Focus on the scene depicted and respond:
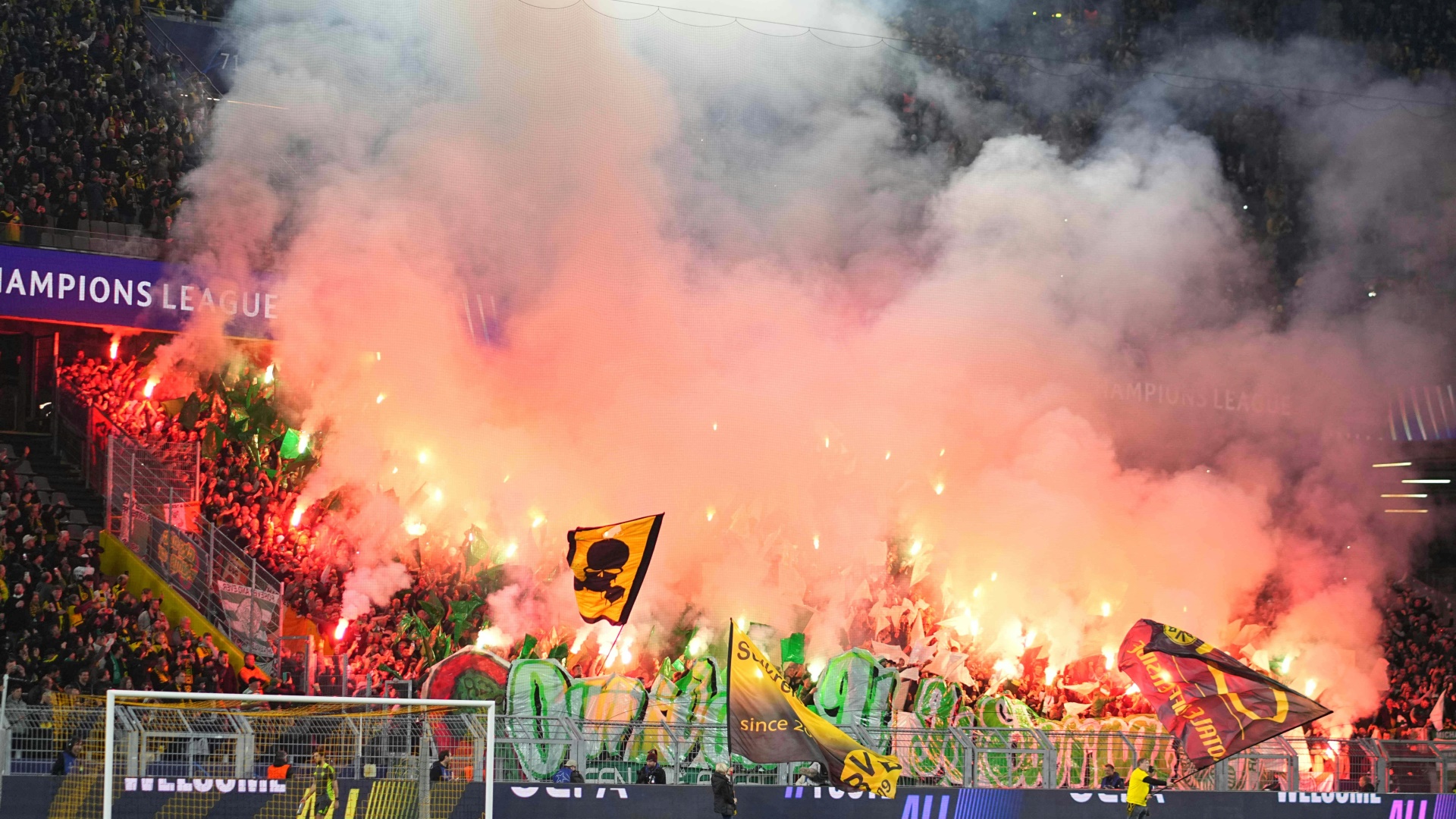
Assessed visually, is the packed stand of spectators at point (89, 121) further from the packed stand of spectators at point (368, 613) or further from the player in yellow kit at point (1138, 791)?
the player in yellow kit at point (1138, 791)

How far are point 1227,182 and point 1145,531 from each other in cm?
627

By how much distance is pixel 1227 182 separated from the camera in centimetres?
2570

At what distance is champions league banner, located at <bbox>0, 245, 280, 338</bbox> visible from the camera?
56.4ft

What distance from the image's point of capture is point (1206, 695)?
1456cm

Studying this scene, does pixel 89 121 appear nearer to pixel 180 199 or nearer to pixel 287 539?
pixel 180 199

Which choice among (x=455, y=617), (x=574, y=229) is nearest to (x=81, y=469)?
(x=455, y=617)

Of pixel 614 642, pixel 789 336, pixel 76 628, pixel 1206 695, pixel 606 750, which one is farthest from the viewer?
pixel 789 336

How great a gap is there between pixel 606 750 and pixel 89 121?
1062 centimetres

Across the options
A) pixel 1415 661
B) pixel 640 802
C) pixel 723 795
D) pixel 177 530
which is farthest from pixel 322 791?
pixel 1415 661

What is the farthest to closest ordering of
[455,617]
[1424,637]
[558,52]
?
[1424,637] → [558,52] → [455,617]

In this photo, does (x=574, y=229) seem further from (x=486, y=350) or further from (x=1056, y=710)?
(x=1056, y=710)

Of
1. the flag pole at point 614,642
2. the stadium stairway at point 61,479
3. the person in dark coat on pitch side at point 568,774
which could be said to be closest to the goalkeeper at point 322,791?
the person in dark coat on pitch side at point 568,774

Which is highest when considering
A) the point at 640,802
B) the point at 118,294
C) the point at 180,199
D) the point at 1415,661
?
the point at 180,199

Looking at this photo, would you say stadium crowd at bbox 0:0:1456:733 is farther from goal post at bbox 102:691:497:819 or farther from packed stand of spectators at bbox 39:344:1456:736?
goal post at bbox 102:691:497:819
